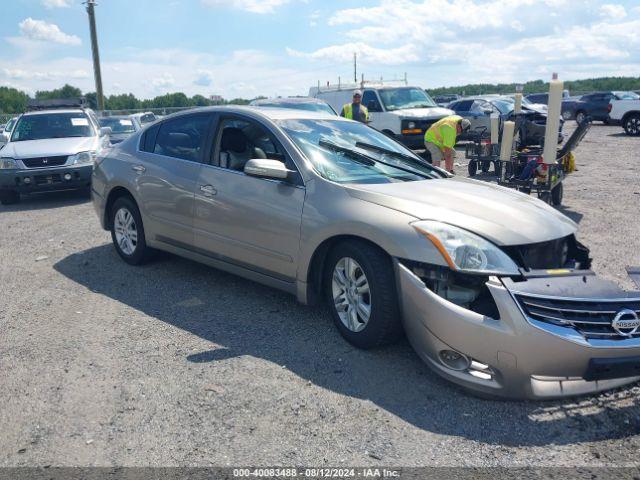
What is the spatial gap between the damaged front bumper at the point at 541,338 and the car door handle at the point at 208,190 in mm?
2367

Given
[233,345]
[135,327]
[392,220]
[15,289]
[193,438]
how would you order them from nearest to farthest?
[193,438] → [392,220] → [233,345] → [135,327] → [15,289]

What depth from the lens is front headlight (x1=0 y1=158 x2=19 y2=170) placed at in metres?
11.0

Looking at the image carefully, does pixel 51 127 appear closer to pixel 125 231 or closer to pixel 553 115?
pixel 125 231

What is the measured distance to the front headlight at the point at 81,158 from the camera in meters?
11.3

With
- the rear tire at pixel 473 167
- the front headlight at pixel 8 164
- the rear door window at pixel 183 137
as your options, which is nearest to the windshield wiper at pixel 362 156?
the rear door window at pixel 183 137

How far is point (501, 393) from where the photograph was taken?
3576 mm

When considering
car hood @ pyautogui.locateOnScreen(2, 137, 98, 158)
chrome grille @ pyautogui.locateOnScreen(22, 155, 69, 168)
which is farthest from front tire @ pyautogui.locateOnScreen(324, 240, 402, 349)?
car hood @ pyautogui.locateOnScreen(2, 137, 98, 158)

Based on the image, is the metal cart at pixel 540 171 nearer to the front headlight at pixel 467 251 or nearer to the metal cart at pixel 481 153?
the metal cart at pixel 481 153

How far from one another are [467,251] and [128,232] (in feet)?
13.4

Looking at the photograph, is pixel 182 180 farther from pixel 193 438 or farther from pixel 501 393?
pixel 501 393

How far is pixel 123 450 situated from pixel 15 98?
81945 millimetres

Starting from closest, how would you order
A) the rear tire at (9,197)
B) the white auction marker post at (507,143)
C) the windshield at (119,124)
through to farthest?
the white auction marker post at (507,143) → the rear tire at (9,197) → the windshield at (119,124)

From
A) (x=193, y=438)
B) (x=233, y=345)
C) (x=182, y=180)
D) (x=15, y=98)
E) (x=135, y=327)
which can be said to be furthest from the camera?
(x=15, y=98)

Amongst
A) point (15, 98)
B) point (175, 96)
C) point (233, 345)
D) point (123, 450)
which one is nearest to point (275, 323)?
point (233, 345)
